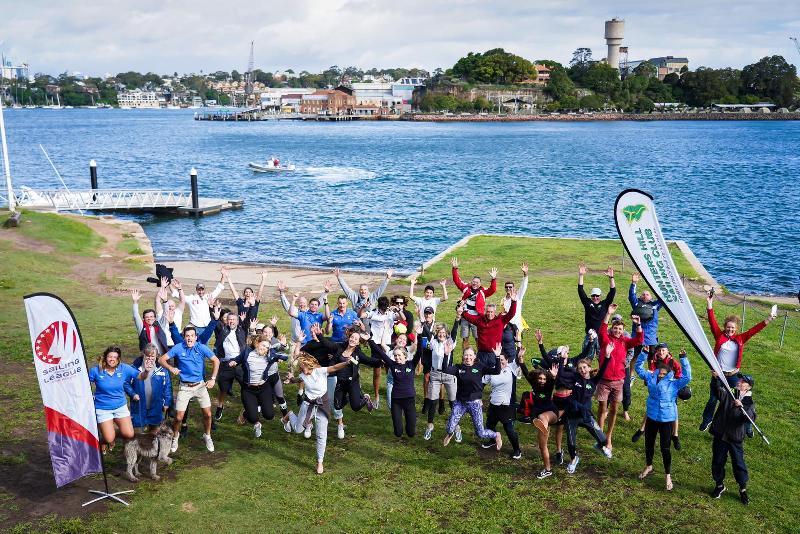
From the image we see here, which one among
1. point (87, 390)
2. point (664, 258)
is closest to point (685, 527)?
→ point (664, 258)

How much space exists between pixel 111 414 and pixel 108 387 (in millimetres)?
407

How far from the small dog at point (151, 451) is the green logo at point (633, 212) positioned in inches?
304

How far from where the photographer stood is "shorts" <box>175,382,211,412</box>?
10.6 m

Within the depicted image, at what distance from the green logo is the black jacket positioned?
2837 millimetres

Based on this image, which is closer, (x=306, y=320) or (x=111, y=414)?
(x=111, y=414)

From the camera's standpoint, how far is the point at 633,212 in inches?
431

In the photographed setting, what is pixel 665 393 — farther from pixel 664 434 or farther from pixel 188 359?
pixel 188 359

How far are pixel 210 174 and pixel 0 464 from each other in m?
74.1

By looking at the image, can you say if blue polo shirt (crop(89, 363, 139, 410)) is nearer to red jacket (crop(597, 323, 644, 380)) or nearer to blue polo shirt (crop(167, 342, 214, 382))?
blue polo shirt (crop(167, 342, 214, 382))

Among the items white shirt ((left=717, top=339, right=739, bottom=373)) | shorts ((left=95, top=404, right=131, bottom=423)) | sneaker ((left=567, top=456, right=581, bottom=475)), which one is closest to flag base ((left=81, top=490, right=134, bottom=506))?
shorts ((left=95, top=404, right=131, bottom=423))

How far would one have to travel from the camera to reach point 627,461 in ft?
35.0

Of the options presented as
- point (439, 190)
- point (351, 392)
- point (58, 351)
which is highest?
point (58, 351)

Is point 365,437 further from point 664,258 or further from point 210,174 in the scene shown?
point 210,174

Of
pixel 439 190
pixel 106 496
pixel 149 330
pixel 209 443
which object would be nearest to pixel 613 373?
pixel 209 443
